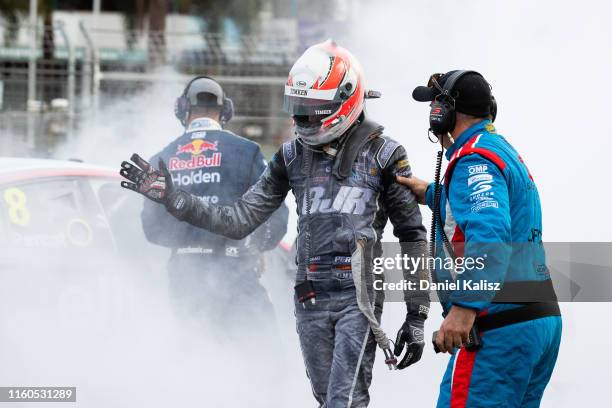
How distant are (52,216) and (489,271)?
2865mm

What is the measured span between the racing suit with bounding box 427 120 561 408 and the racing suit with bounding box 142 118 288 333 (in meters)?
2.03

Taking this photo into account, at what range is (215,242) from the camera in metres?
5.75

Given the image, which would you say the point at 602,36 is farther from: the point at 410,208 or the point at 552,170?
the point at 410,208

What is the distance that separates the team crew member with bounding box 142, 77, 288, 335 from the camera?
5691 millimetres

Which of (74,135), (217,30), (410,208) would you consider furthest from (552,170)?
(217,30)

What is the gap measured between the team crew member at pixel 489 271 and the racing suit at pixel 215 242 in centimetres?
195

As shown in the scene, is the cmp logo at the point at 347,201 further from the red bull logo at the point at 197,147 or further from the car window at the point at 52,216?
the car window at the point at 52,216

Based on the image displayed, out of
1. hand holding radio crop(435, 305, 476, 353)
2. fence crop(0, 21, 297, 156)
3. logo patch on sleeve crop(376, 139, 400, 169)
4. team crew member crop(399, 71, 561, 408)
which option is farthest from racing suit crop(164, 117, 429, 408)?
fence crop(0, 21, 297, 156)

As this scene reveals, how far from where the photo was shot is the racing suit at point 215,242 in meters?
5.70

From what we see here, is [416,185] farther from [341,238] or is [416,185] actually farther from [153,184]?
[153,184]

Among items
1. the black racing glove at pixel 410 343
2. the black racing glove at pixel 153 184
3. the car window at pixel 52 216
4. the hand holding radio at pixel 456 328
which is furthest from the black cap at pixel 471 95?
the car window at pixel 52 216

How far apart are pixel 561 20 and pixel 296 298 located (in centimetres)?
529

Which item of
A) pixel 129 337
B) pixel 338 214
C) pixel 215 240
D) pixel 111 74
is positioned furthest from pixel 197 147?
pixel 111 74

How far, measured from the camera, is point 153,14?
75.8ft
